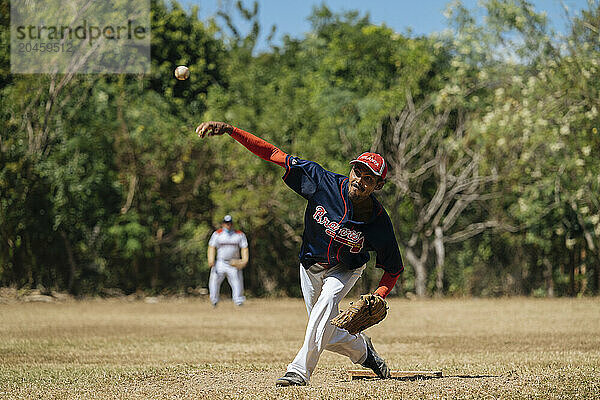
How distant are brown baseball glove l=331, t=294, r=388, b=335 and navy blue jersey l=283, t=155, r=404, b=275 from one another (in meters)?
0.37

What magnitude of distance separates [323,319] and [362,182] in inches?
52.2

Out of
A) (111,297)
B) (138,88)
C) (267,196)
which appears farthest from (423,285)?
(138,88)

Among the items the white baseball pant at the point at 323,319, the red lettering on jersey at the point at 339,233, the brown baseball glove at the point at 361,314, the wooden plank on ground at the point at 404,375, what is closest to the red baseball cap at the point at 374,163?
the red lettering on jersey at the point at 339,233

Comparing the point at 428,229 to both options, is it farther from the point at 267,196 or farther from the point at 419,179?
the point at 267,196

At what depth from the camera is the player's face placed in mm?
7531

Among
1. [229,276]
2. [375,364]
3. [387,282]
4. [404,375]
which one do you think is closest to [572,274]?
[229,276]

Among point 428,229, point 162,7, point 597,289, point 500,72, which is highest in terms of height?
point 162,7

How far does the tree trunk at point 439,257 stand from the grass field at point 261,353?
5.94 meters

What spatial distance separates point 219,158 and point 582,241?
1204cm

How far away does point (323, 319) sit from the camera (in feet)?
25.6

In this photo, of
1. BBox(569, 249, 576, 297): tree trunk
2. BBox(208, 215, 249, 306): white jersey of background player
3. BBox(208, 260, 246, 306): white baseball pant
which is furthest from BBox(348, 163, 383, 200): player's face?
BBox(569, 249, 576, 297): tree trunk

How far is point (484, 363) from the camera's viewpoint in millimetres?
10047

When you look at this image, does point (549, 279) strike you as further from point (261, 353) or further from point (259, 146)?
point (259, 146)

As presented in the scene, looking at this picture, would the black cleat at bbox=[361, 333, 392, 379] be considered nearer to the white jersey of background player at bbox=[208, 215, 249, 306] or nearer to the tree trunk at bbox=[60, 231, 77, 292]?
the white jersey of background player at bbox=[208, 215, 249, 306]
